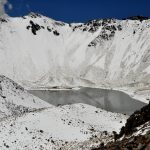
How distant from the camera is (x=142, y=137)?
16.3 meters

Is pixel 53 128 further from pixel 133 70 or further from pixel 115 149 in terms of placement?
pixel 133 70

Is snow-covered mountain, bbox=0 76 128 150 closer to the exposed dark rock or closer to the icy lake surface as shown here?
the exposed dark rock

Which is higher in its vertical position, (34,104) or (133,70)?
(133,70)

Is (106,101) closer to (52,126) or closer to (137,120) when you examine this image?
(52,126)

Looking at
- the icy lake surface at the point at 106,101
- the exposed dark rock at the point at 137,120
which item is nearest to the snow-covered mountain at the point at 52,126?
the exposed dark rock at the point at 137,120

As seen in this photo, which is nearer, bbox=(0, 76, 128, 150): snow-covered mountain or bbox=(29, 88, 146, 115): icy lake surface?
bbox=(0, 76, 128, 150): snow-covered mountain

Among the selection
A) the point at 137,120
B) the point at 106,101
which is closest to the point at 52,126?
the point at 137,120

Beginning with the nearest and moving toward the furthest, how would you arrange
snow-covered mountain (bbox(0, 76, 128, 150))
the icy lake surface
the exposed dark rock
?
1. the exposed dark rock
2. snow-covered mountain (bbox(0, 76, 128, 150))
3. the icy lake surface

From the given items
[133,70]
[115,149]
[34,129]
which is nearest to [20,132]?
[34,129]

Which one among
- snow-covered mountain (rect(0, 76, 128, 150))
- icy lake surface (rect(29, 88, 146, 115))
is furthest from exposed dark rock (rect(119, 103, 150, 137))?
icy lake surface (rect(29, 88, 146, 115))

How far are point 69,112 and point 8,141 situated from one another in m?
10.6

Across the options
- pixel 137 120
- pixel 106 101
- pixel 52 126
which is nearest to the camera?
pixel 137 120

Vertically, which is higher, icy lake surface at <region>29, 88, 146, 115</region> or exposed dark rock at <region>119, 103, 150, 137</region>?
icy lake surface at <region>29, 88, 146, 115</region>

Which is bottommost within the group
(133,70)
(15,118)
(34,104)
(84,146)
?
(84,146)
